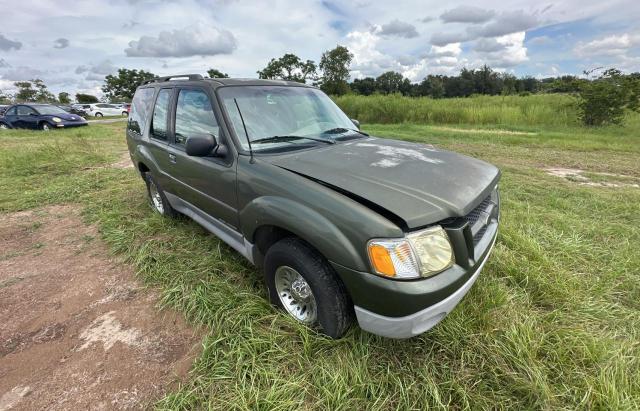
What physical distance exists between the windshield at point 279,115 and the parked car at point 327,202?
12 mm

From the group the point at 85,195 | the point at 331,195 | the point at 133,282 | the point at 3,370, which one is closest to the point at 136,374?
the point at 3,370

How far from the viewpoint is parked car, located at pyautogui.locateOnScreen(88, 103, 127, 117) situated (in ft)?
102

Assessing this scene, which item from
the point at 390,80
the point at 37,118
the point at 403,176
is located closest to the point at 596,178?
the point at 403,176

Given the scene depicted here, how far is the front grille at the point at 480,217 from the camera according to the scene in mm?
2074

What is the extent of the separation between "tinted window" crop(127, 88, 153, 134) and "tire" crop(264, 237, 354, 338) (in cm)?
283

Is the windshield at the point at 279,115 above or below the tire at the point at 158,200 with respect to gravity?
above

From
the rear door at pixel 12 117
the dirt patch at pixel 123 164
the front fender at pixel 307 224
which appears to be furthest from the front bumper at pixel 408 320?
the rear door at pixel 12 117

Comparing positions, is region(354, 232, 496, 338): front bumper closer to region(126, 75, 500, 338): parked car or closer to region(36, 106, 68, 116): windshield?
region(126, 75, 500, 338): parked car

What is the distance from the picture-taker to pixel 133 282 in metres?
3.01

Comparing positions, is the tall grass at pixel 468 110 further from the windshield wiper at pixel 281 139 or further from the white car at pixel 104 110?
the white car at pixel 104 110

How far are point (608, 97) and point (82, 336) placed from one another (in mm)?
18495

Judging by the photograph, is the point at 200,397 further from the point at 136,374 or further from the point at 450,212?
the point at 450,212

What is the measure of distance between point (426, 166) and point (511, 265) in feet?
4.61

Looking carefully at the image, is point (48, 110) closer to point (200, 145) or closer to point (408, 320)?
point (200, 145)
